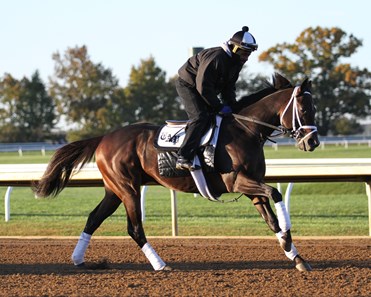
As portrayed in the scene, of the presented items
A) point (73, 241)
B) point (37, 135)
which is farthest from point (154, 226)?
point (37, 135)

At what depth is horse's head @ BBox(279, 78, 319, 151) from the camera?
7113 millimetres

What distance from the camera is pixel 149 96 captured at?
53719mm

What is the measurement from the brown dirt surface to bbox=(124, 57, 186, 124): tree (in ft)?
143

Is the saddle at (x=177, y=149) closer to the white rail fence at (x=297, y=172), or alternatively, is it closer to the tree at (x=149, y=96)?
the white rail fence at (x=297, y=172)

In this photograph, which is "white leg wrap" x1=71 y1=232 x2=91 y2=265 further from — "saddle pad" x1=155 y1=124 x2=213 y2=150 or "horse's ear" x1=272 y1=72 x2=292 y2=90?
"horse's ear" x1=272 y1=72 x2=292 y2=90

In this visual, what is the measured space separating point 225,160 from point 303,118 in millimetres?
840

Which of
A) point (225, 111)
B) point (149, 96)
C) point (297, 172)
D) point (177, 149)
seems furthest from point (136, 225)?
point (149, 96)

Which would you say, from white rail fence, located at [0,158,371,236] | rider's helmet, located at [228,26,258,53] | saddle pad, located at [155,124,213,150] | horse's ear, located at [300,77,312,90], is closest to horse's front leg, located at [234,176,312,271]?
saddle pad, located at [155,124,213,150]

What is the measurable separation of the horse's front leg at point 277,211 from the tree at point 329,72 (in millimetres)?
43555

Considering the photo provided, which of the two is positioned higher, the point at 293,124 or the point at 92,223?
the point at 293,124

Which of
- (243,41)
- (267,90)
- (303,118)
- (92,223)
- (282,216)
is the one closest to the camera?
(282,216)

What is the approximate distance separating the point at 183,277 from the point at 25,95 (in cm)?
5272

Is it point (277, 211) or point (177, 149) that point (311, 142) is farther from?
point (177, 149)

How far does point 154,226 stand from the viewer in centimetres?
1192
